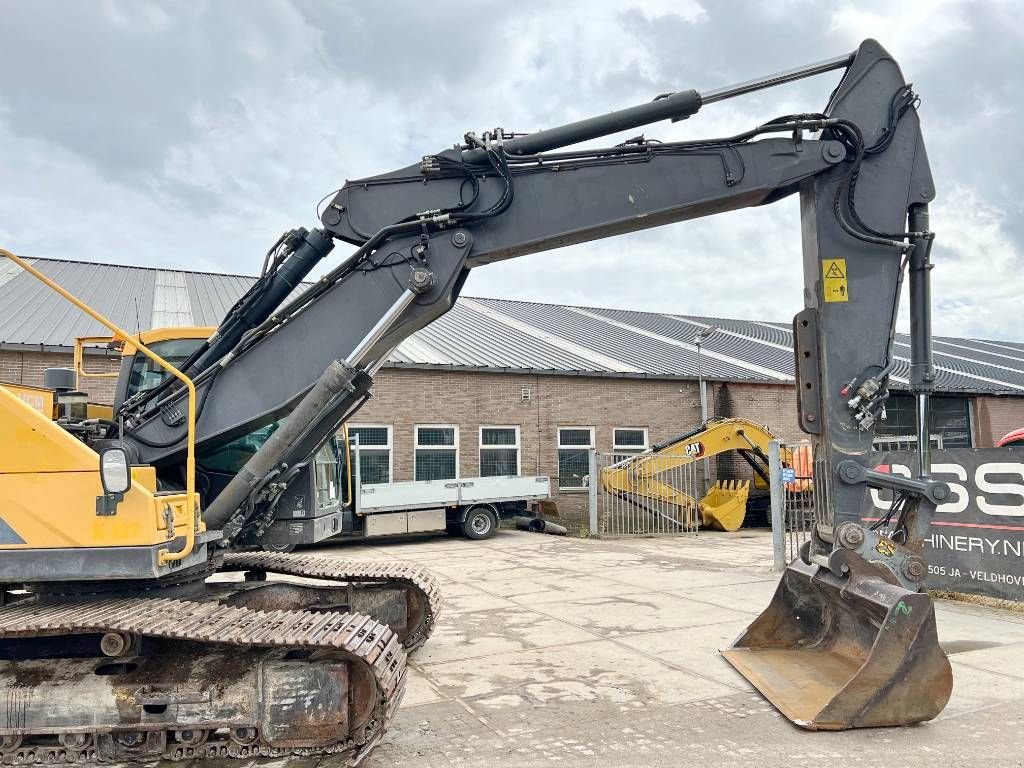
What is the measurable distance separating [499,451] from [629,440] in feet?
13.0

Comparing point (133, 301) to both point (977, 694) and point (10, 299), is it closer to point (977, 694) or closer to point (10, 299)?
point (10, 299)

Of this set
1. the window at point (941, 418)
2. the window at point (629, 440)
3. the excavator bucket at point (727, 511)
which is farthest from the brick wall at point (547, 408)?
the window at point (941, 418)

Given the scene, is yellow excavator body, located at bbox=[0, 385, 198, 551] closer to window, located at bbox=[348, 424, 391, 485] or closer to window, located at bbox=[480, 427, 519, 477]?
window, located at bbox=[348, 424, 391, 485]

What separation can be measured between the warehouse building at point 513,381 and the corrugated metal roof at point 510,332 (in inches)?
2.7

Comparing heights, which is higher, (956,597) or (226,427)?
(226,427)

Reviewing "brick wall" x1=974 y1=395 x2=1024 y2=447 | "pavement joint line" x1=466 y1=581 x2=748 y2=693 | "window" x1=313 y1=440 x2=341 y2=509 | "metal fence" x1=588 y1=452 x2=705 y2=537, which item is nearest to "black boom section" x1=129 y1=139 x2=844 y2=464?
"window" x1=313 y1=440 x2=341 y2=509

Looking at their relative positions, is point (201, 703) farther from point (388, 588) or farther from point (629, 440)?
point (629, 440)

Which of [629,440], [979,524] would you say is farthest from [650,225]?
[629,440]

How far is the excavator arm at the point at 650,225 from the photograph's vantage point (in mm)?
5188

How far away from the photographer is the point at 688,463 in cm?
1916

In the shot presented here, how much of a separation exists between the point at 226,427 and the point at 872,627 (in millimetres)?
4355

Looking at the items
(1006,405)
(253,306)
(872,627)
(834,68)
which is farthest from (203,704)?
(1006,405)

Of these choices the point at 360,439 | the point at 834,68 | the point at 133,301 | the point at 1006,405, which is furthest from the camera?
the point at 1006,405

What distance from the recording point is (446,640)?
23.9 feet
